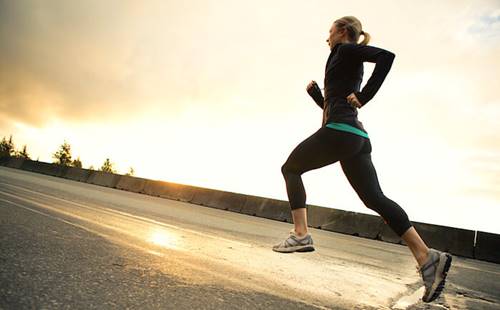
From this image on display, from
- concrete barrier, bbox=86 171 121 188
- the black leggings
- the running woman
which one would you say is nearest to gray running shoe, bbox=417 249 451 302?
the running woman

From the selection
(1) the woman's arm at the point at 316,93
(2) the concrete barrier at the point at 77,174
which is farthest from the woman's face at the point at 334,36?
(2) the concrete barrier at the point at 77,174

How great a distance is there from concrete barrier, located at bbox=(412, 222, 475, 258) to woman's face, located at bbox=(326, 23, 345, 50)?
915 centimetres

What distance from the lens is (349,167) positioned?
3.41 meters

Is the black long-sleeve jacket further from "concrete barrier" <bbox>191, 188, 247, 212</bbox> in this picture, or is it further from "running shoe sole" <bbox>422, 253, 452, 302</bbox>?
"concrete barrier" <bbox>191, 188, 247, 212</bbox>

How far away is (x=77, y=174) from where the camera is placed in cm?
2277

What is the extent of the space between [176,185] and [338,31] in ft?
50.7

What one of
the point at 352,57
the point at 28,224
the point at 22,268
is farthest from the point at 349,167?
the point at 28,224

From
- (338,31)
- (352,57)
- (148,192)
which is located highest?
(338,31)

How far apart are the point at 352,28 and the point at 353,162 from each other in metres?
1.26

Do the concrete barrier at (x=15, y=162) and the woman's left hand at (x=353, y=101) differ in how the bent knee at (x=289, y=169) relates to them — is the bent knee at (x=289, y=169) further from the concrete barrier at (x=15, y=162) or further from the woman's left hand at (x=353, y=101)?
the concrete barrier at (x=15, y=162)

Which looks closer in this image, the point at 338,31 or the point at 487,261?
the point at 338,31

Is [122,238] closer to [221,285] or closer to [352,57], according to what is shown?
[221,285]

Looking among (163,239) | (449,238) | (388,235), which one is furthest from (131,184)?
(163,239)

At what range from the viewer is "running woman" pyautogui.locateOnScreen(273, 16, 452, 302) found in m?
3.10
